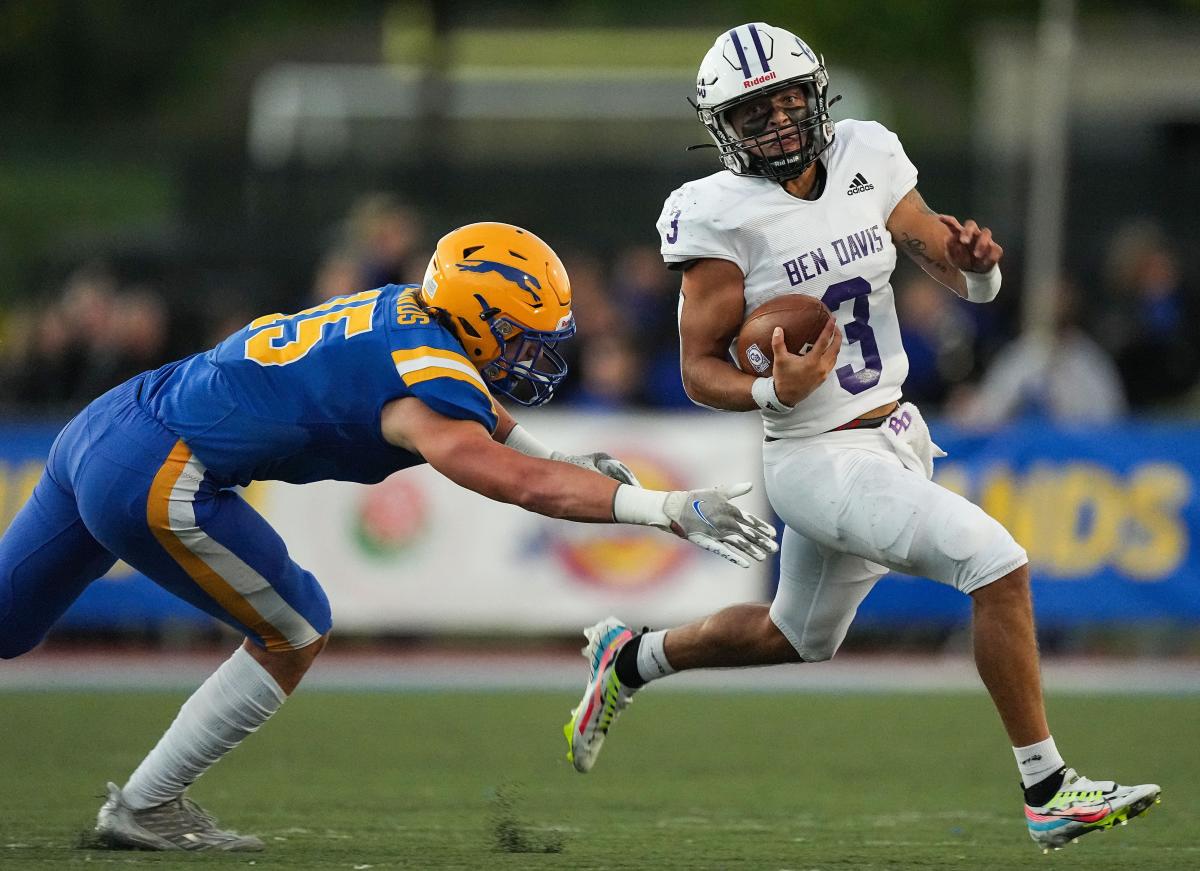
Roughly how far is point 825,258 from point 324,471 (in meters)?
1.48

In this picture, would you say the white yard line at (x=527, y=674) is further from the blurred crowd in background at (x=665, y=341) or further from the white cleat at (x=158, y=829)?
the white cleat at (x=158, y=829)

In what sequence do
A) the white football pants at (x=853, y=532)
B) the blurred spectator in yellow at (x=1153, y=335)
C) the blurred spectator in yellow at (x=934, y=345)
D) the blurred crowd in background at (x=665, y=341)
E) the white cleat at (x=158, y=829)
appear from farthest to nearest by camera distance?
the blurred spectator in yellow at (x=1153, y=335)
the blurred spectator in yellow at (x=934, y=345)
the blurred crowd in background at (x=665, y=341)
the white cleat at (x=158, y=829)
the white football pants at (x=853, y=532)

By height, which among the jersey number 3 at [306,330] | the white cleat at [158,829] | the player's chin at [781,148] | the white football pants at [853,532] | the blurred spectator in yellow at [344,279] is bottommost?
the blurred spectator in yellow at [344,279]

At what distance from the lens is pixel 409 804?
6.22 metres

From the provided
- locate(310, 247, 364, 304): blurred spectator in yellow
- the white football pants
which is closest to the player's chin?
the white football pants

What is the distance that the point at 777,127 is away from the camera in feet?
17.6

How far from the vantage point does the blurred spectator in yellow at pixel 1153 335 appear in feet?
37.4

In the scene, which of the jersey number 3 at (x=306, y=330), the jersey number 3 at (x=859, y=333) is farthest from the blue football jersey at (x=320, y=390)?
the jersey number 3 at (x=859, y=333)

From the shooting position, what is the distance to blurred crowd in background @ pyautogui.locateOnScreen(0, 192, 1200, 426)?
425 inches

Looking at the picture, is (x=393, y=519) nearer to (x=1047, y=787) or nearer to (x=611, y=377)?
(x=611, y=377)

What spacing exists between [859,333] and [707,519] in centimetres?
109

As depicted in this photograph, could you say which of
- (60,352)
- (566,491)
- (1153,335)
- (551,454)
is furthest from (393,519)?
(566,491)

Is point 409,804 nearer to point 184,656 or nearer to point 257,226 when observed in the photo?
point 184,656

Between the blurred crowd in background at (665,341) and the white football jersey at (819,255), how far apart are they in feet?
17.0
